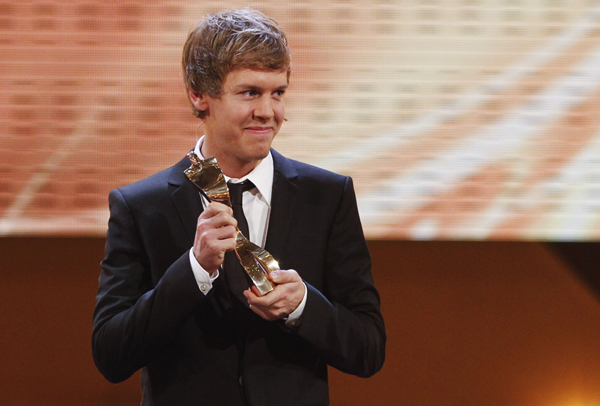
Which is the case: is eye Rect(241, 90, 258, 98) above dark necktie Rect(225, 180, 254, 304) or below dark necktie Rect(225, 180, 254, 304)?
above

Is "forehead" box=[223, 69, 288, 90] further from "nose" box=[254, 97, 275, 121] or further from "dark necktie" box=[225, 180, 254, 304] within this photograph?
"dark necktie" box=[225, 180, 254, 304]

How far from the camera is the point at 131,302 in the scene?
3.92 feet

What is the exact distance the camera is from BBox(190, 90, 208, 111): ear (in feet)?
3.98

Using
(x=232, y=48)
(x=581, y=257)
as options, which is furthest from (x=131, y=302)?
(x=581, y=257)

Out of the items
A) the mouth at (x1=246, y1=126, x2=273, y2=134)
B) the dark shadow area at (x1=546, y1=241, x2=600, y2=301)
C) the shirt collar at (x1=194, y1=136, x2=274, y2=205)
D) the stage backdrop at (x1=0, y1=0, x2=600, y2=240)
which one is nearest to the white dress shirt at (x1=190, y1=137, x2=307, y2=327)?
the shirt collar at (x1=194, y1=136, x2=274, y2=205)

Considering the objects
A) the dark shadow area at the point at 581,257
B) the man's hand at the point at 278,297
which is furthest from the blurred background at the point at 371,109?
the man's hand at the point at 278,297

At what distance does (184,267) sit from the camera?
42.4 inches

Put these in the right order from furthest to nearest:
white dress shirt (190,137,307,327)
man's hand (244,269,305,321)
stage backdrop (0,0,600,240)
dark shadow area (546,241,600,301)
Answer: dark shadow area (546,241,600,301), stage backdrop (0,0,600,240), white dress shirt (190,137,307,327), man's hand (244,269,305,321)

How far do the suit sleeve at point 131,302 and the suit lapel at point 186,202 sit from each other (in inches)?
3.7

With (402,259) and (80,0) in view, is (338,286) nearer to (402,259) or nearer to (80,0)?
(402,259)

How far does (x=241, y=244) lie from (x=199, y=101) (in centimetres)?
35

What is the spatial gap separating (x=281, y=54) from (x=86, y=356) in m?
1.35

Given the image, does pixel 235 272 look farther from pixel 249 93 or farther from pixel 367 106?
pixel 367 106

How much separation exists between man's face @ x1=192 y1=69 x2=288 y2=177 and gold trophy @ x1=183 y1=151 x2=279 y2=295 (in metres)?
0.09
